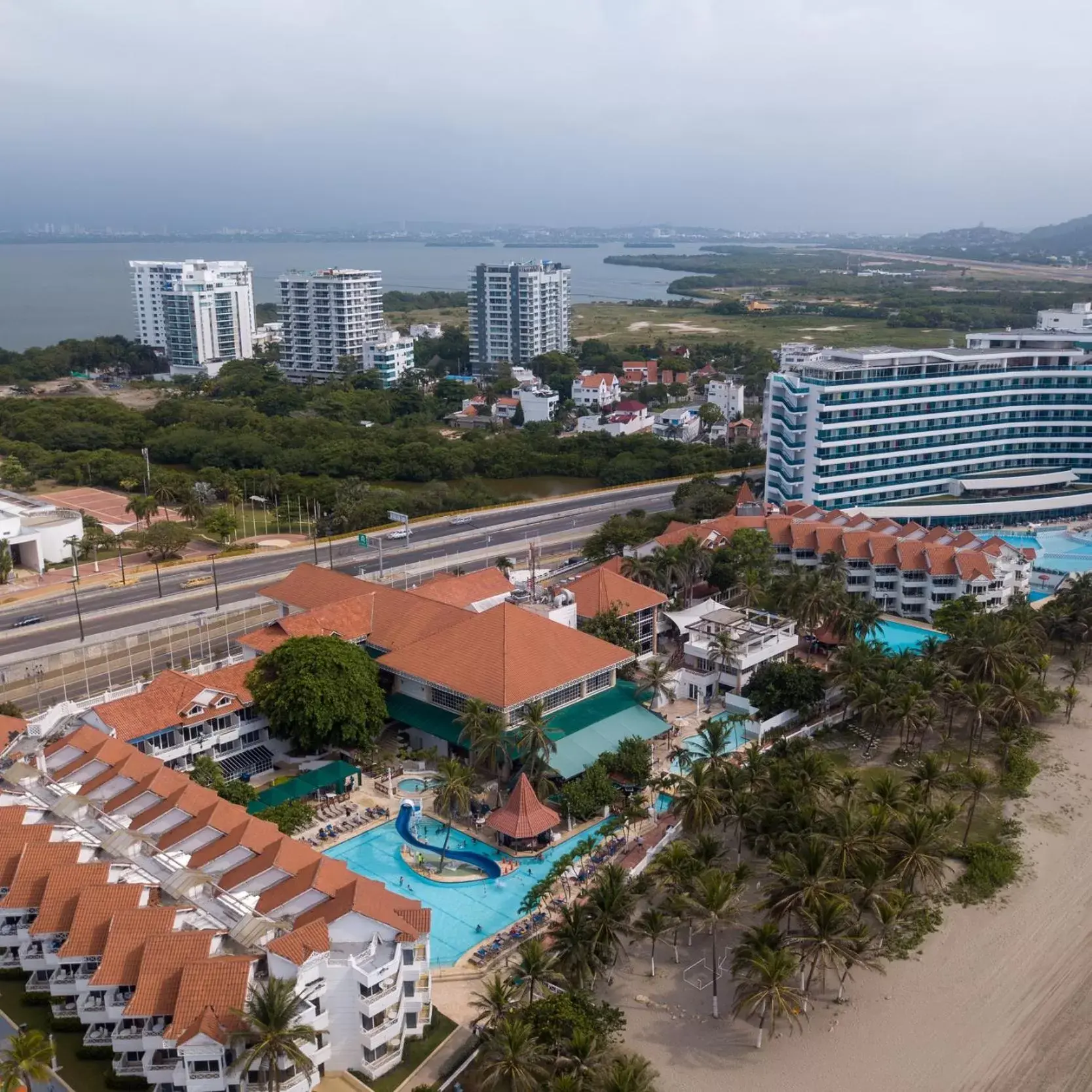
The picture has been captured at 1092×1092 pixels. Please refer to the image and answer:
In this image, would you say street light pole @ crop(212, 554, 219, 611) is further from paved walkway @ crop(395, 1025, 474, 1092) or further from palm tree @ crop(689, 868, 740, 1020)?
palm tree @ crop(689, 868, 740, 1020)

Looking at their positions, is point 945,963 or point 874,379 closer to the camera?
point 945,963

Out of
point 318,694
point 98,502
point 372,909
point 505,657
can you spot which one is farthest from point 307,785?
point 98,502

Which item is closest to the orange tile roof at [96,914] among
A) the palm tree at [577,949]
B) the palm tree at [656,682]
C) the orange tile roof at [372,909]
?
the orange tile roof at [372,909]

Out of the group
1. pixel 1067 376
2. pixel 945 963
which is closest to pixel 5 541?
pixel 945 963

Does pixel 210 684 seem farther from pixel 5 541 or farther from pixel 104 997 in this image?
pixel 5 541

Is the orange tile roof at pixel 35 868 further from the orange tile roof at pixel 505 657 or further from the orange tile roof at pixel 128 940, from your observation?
the orange tile roof at pixel 505 657
